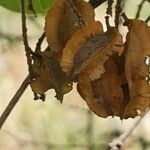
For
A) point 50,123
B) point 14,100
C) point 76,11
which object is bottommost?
point 50,123

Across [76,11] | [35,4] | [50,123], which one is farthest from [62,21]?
[50,123]

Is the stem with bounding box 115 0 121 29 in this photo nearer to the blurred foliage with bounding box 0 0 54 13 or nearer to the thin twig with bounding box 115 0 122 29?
the thin twig with bounding box 115 0 122 29

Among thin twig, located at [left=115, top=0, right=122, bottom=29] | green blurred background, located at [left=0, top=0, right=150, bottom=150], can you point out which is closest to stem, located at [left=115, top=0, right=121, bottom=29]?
thin twig, located at [left=115, top=0, right=122, bottom=29]

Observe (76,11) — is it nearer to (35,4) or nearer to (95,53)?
Result: (95,53)

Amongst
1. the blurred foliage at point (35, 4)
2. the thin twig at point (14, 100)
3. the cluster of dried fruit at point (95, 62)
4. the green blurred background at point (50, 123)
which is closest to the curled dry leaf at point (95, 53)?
the cluster of dried fruit at point (95, 62)

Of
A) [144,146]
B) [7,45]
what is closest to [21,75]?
[7,45]

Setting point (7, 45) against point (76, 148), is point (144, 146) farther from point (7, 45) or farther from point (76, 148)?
point (7, 45)
